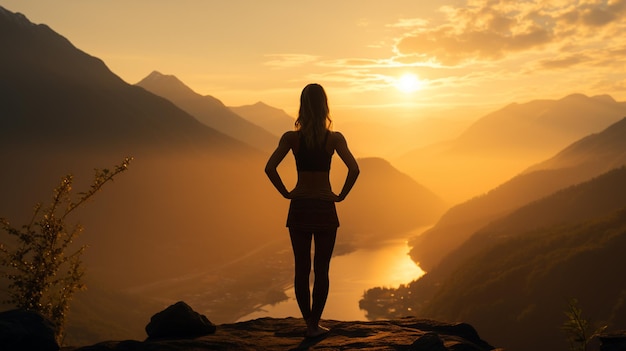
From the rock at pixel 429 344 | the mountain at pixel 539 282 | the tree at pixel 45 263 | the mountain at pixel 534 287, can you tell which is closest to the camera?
the rock at pixel 429 344

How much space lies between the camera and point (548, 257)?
14325 cm

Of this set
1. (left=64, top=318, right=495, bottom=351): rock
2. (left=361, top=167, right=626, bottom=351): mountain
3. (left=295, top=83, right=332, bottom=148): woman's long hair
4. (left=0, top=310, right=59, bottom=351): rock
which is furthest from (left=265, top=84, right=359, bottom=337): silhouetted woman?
(left=361, top=167, right=626, bottom=351): mountain

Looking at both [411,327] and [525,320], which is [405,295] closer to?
[525,320]

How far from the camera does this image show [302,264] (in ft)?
35.0

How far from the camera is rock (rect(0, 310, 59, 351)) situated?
350 inches

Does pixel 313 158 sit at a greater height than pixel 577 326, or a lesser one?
greater

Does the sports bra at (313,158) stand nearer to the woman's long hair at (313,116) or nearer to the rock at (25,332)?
the woman's long hair at (313,116)

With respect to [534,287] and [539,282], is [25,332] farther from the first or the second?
[539,282]

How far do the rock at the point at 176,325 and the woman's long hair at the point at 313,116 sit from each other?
416 cm

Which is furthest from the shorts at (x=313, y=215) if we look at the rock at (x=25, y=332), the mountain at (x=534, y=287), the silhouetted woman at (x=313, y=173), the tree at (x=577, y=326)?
the mountain at (x=534, y=287)

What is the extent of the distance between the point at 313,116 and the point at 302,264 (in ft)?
9.70

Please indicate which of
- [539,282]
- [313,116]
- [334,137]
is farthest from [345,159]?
[539,282]

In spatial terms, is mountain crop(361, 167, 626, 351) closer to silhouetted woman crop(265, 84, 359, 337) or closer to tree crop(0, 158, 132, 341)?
tree crop(0, 158, 132, 341)

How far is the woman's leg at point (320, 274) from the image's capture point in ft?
34.0
